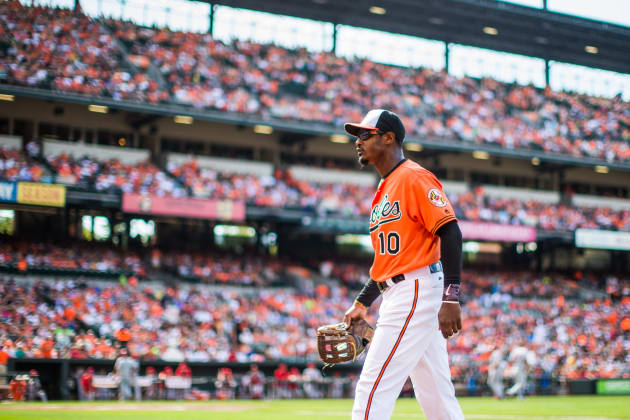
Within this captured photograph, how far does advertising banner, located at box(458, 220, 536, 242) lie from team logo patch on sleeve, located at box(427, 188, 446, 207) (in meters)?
30.8

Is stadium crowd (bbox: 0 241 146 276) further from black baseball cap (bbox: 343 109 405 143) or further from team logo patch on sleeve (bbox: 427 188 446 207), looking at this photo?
team logo patch on sleeve (bbox: 427 188 446 207)

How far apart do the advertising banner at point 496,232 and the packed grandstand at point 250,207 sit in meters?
0.62

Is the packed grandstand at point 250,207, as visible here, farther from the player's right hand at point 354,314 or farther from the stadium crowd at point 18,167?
the player's right hand at point 354,314

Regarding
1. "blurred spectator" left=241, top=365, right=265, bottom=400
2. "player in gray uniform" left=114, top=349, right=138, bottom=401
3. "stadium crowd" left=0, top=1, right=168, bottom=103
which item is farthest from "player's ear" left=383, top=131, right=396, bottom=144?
"stadium crowd" left=0, top=1, right=168, bottom=103

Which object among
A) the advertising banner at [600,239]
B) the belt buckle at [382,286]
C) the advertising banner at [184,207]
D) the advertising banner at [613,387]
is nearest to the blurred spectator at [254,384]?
the advertising banner at [184,207]

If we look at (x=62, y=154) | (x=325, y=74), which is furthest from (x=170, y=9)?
(x=62, y=154)

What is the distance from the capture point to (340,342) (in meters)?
5.39

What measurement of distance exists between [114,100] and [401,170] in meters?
26.6

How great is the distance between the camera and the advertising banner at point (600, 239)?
38.2 meters

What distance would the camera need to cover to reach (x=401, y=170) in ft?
17.0

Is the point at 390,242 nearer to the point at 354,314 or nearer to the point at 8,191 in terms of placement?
the point at 354,314

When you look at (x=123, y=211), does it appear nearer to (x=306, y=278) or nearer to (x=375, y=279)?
(x=306, y=278)

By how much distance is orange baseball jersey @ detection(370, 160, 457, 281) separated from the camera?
4910mm

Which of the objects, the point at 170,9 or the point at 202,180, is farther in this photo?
the point at 170,9
